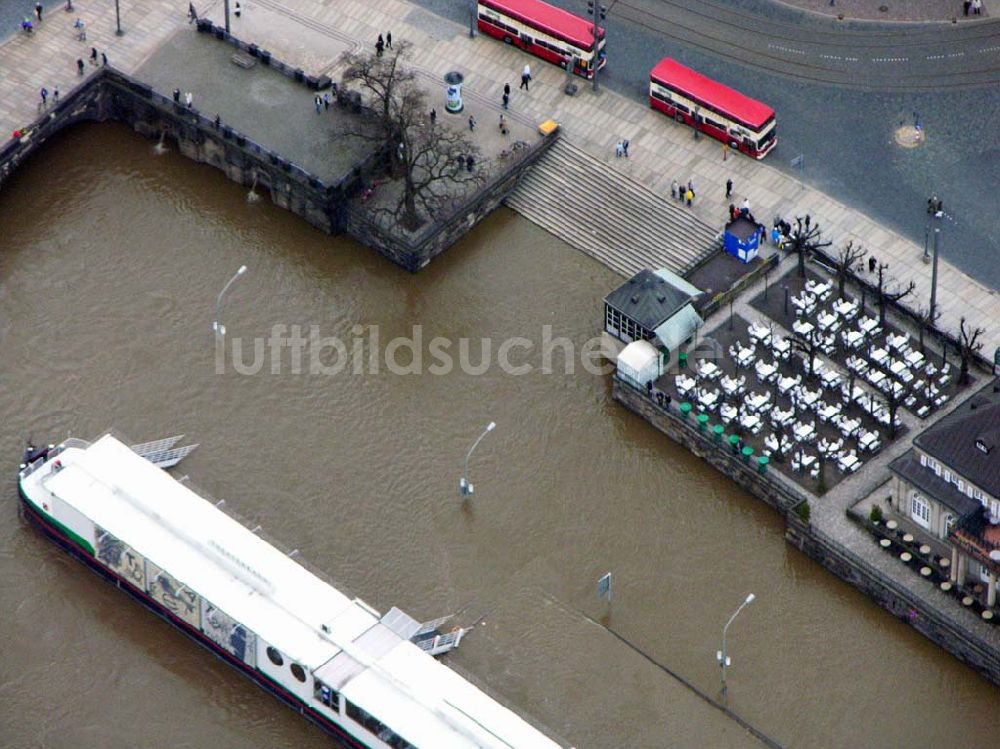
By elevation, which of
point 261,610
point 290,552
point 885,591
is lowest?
point 261,610

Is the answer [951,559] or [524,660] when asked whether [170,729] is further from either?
[951,559]

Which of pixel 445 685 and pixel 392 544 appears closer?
pixel 445 685

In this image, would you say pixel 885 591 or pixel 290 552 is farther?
pixel 290 552

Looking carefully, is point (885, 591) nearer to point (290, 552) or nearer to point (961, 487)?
point (961, 487)

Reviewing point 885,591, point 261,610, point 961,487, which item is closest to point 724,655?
point 885,591

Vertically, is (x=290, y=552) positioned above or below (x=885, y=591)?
below

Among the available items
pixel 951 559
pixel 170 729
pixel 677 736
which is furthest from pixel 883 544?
pixel 170 729
